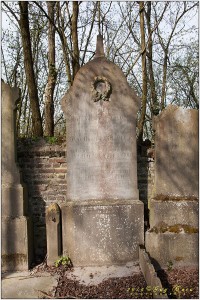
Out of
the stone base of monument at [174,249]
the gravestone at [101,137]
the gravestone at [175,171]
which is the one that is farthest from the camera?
the gravestone at [101,137]

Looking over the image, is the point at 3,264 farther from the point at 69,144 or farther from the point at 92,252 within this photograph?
the point at 69,144

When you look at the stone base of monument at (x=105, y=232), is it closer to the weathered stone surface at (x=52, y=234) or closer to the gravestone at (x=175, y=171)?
the weathered stone surface at (x=52, y=234)

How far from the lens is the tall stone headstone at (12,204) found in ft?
19.0

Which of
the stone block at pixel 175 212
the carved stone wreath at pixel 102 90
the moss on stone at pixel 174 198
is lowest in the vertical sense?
the stone block at pixel 175 212

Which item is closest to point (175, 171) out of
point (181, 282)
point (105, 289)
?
point (181, 282)

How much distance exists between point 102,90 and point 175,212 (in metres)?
2.61

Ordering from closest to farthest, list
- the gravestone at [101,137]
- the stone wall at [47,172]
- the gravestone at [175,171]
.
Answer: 1. the gravestone at [175,171]
2. the gravestone at [101,137]
3. the stone wall at [47,172]

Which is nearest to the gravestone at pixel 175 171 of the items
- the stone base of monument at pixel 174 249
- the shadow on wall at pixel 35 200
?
the stone base of monument at pixel 174 249

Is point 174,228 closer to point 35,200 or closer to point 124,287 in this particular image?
point 124,287

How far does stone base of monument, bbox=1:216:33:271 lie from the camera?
19.0ft

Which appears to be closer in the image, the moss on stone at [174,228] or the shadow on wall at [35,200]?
the moss on stone at [174,228]

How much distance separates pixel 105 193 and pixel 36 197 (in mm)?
1369

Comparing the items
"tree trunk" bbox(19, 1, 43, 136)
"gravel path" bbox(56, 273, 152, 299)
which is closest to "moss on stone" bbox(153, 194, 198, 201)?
"gravel path" bbox(56, 273, 152, 299)

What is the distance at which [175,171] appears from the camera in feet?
19.6
